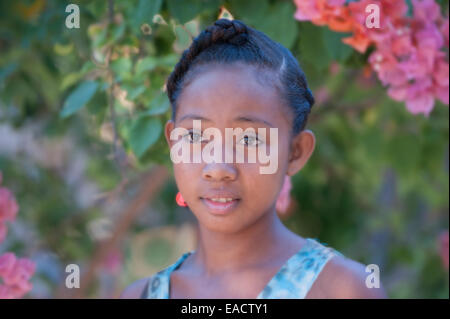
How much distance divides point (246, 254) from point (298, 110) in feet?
1.05

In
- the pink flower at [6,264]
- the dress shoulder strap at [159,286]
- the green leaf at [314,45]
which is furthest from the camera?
the green leaf at [314,45]

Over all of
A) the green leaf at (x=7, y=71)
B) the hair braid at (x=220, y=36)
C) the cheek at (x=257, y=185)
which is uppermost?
the green leaf at (x=7, y=71)

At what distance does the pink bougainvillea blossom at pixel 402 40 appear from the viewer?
1930mm

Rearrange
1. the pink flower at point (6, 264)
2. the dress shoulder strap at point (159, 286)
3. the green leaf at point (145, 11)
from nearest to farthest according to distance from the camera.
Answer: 1. the dress shoulder strap at point (159, 286)
2. the pink flower at point (6, 264)
3. the green leaf at point (145, 11)

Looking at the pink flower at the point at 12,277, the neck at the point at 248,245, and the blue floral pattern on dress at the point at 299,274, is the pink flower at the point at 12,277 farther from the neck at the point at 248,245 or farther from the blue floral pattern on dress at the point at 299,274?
the blue floral pattern on dress at the point at 299,274

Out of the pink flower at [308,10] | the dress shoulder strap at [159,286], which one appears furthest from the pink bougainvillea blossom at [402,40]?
the dress shoulder strap at [159,286]

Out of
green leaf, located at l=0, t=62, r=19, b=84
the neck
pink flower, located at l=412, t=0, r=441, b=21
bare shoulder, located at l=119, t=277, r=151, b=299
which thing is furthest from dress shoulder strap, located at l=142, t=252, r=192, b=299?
green leaf, located at l=0, t=62, r=19, b=84

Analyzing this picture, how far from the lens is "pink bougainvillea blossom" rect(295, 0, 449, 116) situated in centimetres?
193

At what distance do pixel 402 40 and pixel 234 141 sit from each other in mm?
817

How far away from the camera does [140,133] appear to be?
1953mm

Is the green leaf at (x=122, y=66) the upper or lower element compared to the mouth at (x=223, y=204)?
upper

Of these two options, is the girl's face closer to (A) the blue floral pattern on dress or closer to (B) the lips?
(B) the lips

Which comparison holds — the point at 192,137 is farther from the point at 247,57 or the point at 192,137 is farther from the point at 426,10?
the point at 426,10
